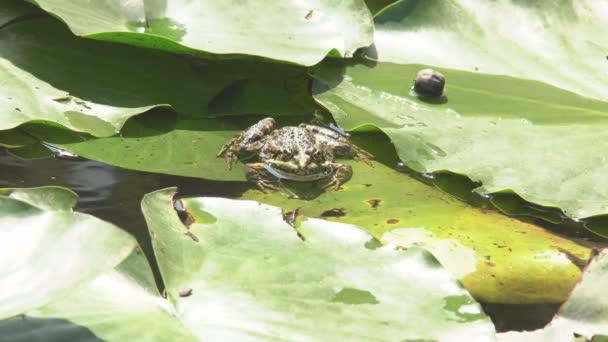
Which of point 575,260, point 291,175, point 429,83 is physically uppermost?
point 429,83

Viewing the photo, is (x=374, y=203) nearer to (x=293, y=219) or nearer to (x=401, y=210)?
(x=401, y=210)

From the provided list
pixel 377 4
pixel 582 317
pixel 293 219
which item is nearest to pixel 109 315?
pixel 293 219

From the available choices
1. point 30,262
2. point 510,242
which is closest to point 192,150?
point 510,242

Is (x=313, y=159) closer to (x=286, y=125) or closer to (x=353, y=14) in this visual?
(x=286, y=125)

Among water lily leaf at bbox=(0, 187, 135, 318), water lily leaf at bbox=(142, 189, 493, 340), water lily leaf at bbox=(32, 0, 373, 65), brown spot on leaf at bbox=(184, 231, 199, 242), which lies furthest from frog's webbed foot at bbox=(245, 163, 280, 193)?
water lily leaf at bbox=(0, 187, 135, 318)

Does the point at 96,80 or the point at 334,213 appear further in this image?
the point at 96,80

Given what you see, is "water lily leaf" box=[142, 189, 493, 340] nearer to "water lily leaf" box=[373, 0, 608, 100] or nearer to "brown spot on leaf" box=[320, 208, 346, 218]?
"brown spot on leaf" box=[320, 208, 346, 218]
